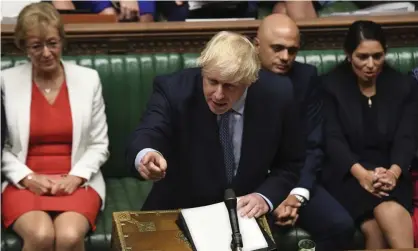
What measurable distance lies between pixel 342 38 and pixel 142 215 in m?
1.61

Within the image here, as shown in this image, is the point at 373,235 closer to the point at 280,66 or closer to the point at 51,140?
the point at 280,66

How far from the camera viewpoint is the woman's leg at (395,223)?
2.97 m

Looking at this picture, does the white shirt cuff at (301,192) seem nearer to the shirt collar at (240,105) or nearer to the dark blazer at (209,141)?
the dark blazer at (209,141)

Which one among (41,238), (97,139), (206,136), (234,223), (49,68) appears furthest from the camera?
(97,139)

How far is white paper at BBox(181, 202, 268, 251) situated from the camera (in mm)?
2217

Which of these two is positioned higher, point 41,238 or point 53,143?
Answer: point 53,143

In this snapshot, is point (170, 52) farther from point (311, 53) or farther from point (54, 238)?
point (54, 238)

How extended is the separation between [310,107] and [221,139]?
2.12 ft

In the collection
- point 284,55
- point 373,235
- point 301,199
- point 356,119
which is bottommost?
point 373,235

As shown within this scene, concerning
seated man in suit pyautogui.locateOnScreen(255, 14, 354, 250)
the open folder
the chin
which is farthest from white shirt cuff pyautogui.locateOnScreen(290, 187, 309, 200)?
the chin

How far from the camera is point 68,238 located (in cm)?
280

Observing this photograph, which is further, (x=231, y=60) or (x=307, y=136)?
(x=307, y=136)

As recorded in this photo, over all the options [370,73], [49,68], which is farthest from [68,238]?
[370,73]

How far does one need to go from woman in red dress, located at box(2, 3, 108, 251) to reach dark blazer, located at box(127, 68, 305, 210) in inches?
14.1
